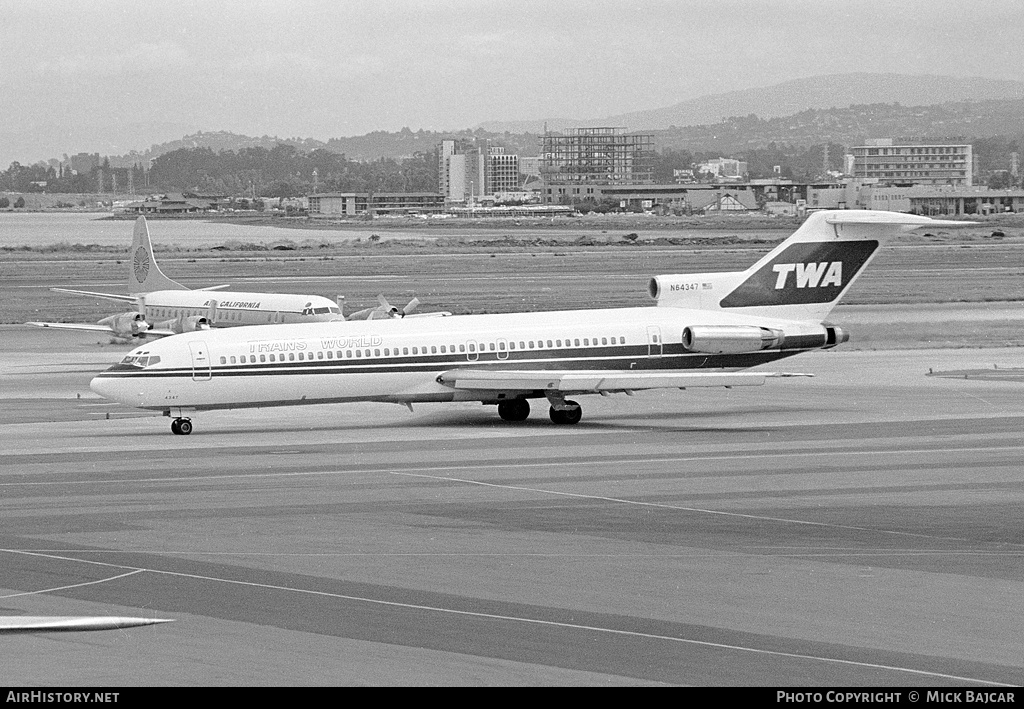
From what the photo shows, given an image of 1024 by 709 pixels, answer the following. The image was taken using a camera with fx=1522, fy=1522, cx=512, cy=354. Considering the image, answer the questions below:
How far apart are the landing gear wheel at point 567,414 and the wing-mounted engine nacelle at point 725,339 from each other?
382 centimetres

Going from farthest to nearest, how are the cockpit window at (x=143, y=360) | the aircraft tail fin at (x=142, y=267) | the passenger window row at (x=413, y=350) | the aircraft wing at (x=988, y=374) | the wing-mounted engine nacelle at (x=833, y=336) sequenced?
1. the aircraft tail fin at (x=142, y=267)
2. the aircraft wing at (x=988, y=374)
3. the wing-mounted engine nacelle at (x=833, y=336)
4. the passenger window row at (x=413, y=350)
5. the cockpit window at (x=143, y=360)

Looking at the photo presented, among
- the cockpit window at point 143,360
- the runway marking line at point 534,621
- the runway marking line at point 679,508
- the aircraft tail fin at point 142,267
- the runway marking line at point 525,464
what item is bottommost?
the runway marking line at point 525,464

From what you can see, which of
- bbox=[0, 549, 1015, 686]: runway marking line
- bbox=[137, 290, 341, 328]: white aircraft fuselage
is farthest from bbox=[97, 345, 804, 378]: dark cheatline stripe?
bbox=[137, 290, 341, 328]: white aircraft fuselage

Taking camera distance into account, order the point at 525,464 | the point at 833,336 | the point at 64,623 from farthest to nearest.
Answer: the point at 833,336
the point at 525,464
the point at 64,623

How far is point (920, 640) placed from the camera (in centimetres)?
1906

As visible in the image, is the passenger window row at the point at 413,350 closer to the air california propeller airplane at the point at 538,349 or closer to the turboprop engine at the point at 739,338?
the air california propeller airplane at the point at 538,349

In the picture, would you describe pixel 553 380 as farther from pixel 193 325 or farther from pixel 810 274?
pixel 193 325

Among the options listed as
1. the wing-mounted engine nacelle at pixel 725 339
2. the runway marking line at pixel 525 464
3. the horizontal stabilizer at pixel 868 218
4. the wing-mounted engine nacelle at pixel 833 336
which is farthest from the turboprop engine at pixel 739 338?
the runway marking line at pixel 525 464

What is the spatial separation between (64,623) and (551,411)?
24.6 m

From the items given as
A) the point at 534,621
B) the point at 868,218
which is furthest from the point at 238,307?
the point at 534,621

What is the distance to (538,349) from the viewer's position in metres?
43.7

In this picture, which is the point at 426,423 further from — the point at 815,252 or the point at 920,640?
the point at 920,640

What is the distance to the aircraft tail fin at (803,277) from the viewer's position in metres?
46.2
